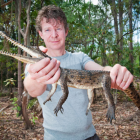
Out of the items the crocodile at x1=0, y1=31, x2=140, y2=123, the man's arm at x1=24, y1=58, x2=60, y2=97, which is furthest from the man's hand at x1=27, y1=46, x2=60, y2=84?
the crocodile at x1=0, y1=31, x2=140, y2=123

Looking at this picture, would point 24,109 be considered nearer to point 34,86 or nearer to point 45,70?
point 34,86

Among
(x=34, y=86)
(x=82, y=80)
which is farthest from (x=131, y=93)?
(x=34, y=86)

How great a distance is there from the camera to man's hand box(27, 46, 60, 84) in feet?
4.16

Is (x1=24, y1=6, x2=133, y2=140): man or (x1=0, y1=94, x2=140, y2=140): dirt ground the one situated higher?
(x1=24, y1=6, x2=133, y2=140): man

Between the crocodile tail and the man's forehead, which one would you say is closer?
the man's forehead

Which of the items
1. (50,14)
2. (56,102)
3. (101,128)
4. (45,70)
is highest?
(50,14)

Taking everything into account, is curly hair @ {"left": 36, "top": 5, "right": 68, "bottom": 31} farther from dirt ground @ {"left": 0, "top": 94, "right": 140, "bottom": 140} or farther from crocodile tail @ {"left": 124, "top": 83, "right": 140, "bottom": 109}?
dirt ground @ {"left": 0, "top": 94, "right": 140, "bottom": 140}

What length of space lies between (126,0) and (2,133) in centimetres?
812

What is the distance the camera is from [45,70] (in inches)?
50.2

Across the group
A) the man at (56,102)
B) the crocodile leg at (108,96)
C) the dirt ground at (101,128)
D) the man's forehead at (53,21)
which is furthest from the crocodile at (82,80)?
the dirt ground at (101,128)

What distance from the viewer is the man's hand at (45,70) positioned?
1.27m

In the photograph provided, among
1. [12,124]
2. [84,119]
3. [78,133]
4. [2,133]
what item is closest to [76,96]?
[84,119]

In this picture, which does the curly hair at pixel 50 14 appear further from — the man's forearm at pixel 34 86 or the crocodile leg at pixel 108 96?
the crocodile leg at pixel 108 96

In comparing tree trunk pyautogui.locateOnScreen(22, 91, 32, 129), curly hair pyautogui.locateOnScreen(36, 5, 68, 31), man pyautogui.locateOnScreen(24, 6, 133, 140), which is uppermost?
curly hair pyautogui.locateOnScreen(36, 5, 68, 31)
